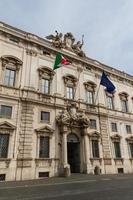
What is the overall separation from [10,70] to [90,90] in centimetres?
1095

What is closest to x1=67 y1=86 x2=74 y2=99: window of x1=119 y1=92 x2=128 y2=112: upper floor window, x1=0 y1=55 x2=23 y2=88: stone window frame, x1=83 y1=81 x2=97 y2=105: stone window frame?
x1=83 y1=81 x2=97 y2=105: stone window frame

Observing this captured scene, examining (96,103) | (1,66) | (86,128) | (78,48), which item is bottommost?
(86,128)

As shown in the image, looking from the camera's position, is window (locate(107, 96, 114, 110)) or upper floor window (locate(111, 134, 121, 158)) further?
window (locate(107, 96, 114, 110))

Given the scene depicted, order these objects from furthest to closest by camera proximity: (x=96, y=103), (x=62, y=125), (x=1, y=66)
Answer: (x=96, y=103) → (x=62, y=125) → (x=1, y=66)

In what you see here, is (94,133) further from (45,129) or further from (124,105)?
(124,105)

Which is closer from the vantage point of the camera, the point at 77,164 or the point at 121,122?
the point at 77,164

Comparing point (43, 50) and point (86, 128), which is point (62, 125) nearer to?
point (86, 128)

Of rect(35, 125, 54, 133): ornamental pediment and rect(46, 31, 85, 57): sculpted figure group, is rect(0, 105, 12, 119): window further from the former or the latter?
rect(46, 31, 85, 57): sculpted figure group

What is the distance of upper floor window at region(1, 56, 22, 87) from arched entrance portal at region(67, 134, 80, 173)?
8328 mm

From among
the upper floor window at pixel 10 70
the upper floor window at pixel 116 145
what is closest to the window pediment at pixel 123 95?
the upper floor window at pixel 116 145

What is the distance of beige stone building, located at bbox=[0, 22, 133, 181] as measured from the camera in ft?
56.7

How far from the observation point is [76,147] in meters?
21.7

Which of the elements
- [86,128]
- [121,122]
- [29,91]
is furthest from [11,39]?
[121,122]

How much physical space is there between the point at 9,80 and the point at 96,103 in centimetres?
1166
